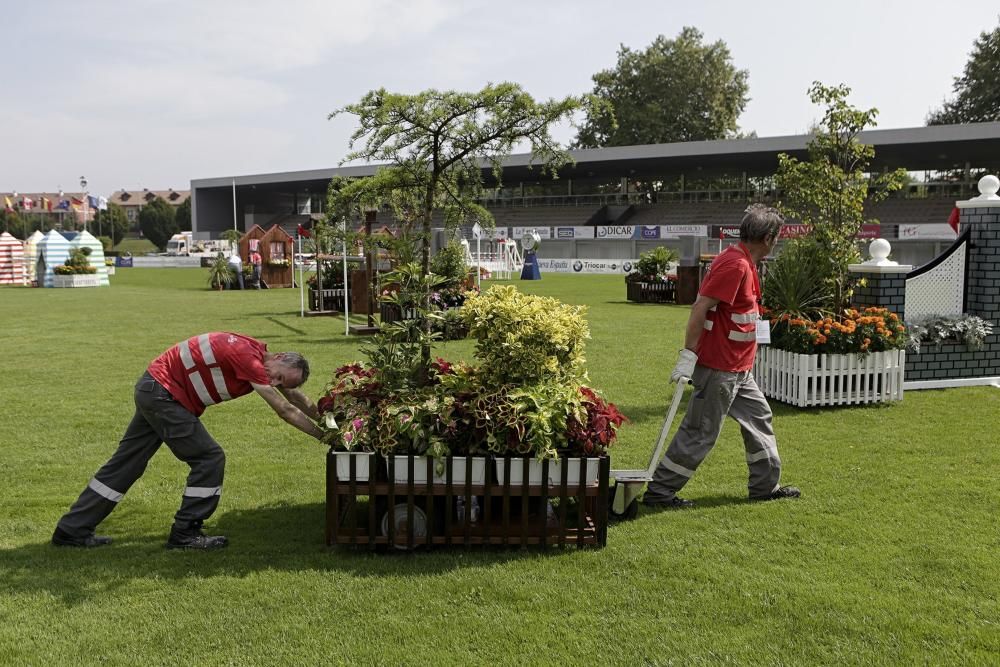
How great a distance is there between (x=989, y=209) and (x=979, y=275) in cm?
75

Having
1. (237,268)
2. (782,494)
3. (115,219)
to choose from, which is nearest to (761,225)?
(782,494)

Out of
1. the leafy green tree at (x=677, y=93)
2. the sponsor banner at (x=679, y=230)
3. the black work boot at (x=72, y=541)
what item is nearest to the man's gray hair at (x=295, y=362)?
the black work boot at (x=72, y=541)

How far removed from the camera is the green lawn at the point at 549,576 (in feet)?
11.3

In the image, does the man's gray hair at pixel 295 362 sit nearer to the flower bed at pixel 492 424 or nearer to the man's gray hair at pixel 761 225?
the flower bed at pixel 492 424

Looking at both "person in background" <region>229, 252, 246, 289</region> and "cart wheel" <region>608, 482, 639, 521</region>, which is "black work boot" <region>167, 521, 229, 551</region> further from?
"person in background" <region>229, 252, 246, 289</region>

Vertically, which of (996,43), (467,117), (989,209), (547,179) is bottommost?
(989,209)

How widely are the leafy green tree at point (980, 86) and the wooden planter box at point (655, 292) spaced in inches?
1958

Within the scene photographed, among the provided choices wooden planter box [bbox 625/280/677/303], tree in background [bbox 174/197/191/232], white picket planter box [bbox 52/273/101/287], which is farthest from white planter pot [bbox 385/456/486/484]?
tree in background [bbox 174/197/191/232]

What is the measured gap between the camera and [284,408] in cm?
430

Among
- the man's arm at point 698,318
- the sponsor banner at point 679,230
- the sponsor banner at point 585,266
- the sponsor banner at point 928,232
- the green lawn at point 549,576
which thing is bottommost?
the green lawn at point 549,576

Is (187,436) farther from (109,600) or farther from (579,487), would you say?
(579,487)

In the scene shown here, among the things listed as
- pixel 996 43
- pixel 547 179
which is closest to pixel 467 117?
pixel 547 179

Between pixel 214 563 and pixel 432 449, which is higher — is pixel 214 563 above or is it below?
below

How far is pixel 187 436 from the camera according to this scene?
4.41 m
